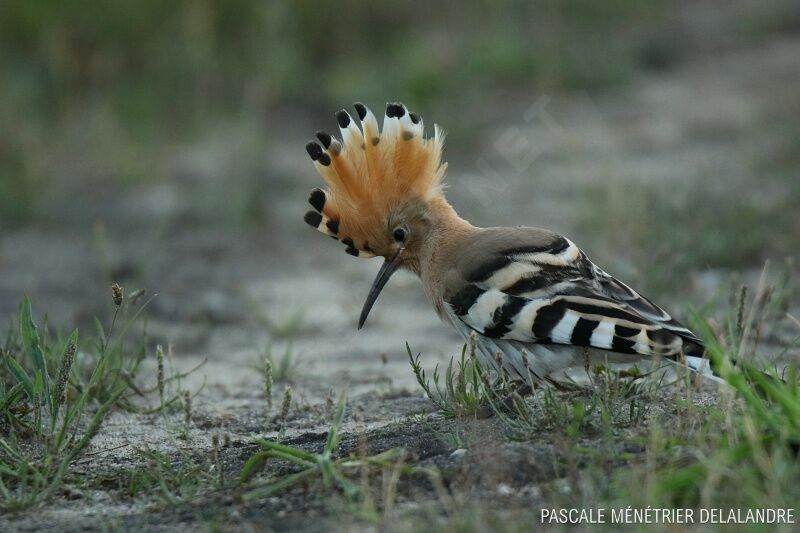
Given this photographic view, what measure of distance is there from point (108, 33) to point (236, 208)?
7.08ft

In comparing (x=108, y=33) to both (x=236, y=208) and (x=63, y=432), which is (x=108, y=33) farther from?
(x=63, y=432)

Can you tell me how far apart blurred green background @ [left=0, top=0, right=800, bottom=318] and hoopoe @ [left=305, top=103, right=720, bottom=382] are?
1487 millimetres

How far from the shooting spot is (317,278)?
523 cm

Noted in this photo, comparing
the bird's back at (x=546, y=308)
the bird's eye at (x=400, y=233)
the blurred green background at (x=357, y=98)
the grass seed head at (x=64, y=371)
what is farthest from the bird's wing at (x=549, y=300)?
the blurred green background at (x=357, y=98)

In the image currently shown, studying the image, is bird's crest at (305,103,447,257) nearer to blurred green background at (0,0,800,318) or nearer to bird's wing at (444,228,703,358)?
bird's wing at (444,228,703,358)

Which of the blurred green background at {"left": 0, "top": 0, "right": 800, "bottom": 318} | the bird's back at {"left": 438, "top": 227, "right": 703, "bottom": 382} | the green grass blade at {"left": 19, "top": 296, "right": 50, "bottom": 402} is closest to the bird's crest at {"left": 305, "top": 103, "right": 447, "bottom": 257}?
the bird's back at {"left": 438, "top": 227, "right": 703, "bottom": 382}

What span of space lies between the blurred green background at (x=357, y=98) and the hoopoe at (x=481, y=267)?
1487 mm

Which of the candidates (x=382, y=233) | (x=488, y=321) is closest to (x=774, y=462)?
(x=488, y=321)

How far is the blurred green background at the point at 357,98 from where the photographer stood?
5.50 meters

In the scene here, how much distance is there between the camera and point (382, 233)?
3.36 m

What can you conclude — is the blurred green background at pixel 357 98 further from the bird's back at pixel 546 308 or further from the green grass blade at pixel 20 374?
the green grass blade at pixel 20 374

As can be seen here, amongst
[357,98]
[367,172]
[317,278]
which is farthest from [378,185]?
[357,98]

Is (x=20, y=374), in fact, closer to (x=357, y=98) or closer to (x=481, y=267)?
(x=481, y=267)

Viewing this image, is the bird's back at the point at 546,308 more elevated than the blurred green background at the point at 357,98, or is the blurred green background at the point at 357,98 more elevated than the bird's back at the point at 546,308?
the blurred green background at the point at 357,98
